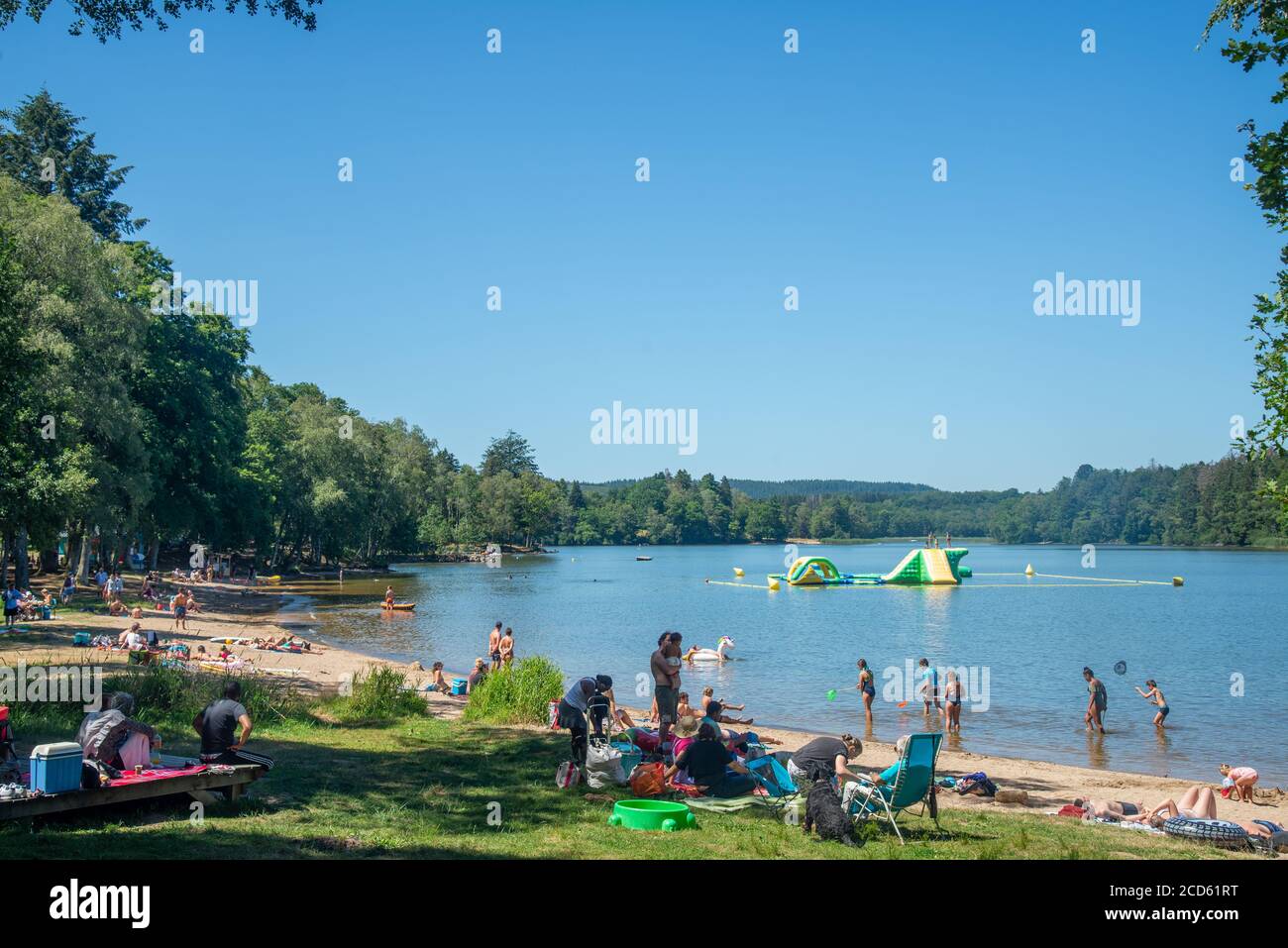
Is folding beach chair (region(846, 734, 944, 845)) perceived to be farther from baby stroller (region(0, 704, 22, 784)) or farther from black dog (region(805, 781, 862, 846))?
baby stroller (region(0, 704, 22, 784))

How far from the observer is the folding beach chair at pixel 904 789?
31.1 feet

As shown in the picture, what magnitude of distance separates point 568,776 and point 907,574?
213 ft

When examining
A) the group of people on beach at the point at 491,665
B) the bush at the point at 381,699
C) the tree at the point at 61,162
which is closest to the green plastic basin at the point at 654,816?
the bush at the point at 381,699

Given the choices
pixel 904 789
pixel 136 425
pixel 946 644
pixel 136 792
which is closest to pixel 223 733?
pixel 136 792

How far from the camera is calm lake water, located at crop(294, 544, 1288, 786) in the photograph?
21656 millimetres

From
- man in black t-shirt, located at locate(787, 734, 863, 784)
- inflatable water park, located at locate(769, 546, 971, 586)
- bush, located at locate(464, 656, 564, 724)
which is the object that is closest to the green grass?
man in black t-shirt, located at locate(787, 734, 863, 784)

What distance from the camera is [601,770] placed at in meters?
11.1

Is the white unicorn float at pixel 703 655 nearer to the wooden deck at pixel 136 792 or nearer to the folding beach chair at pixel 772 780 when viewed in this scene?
the folding beach chair at pixel 772 780

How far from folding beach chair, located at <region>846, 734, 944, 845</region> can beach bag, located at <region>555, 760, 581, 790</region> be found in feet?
10.5

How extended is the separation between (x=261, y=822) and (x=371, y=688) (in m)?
8.39

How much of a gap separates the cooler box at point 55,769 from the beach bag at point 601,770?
5.25 meters

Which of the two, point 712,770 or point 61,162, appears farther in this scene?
point 61,162

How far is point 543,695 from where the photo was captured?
55.1 feet

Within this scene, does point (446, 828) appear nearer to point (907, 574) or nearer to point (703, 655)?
point (703, 655)
